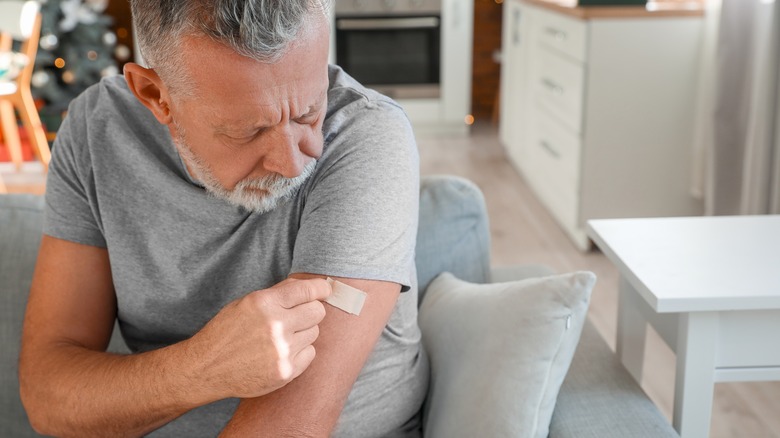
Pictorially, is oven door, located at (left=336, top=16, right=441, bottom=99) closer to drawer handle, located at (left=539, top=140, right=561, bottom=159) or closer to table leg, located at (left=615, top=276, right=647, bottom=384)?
drawer handle, located at (left=539, top=140, right=561, bottom=159)

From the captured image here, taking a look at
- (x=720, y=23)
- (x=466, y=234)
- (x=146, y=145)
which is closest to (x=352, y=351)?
(x=146, y=145)

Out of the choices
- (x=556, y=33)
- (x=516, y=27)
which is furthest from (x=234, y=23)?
(x=516, y=27)

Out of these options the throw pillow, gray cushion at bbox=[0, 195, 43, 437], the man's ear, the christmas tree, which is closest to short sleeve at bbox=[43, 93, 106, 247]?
the man's ear

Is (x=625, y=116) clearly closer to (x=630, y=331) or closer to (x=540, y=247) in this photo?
(x=540, y=247)

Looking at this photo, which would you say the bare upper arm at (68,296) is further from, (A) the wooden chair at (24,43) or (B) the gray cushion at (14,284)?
(A) the wooden chair at (24,43)

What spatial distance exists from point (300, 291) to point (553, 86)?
318cm

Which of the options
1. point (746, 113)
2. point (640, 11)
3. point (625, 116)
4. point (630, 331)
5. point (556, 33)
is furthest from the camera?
point (556, 33)

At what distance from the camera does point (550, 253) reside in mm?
3607

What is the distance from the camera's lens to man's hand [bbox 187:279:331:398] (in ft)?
A: 3.34

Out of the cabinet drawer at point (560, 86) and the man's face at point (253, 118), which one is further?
the cabinet drawer at point (560, 86)

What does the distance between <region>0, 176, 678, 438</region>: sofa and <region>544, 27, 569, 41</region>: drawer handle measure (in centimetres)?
223

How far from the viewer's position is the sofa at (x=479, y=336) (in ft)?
4.08

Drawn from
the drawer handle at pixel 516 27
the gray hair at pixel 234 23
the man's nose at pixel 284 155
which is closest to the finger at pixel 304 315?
the man's nose at pixel 284 155

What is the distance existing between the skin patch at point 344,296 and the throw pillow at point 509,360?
29cm
